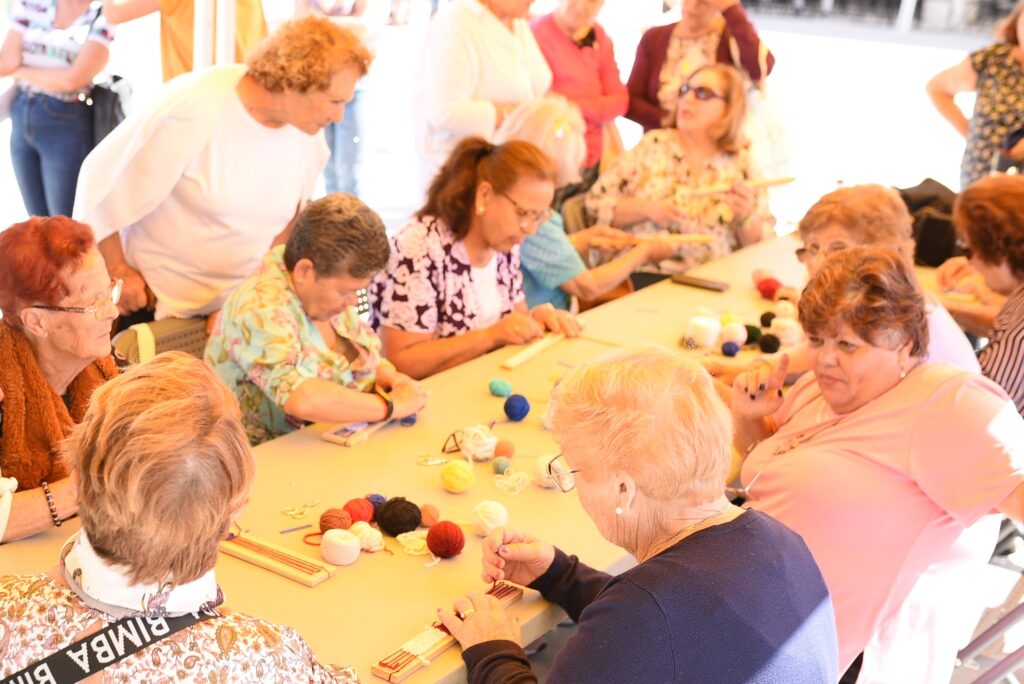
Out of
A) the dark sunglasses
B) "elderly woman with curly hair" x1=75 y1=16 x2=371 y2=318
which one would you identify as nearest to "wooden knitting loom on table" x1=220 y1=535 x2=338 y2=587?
"elderly woman with curly hair" x1=75 y1=16 x2=371 y2=318

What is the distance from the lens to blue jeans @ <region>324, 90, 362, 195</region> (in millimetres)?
5102

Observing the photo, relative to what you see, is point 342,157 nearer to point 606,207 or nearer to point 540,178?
point 606,207

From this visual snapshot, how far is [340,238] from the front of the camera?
2.52m

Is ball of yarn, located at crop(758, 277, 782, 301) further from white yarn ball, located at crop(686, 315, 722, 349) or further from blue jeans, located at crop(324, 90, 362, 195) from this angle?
blue jeans, located at crop(324, 90, 362, 195)

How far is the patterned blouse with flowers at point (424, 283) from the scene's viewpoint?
10.5 ft

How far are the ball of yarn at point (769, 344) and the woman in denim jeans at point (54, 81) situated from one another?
99.3 inches

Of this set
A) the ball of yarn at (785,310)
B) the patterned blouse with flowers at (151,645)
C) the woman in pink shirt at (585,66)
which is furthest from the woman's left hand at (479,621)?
the woman in pink shirt at (585,66)

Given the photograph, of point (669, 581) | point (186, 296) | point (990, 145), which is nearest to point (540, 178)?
point (186, 296)

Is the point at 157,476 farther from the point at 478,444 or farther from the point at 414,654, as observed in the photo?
the point at 478,444

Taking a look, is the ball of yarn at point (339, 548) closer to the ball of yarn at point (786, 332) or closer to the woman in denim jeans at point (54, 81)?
the ball of yarn at point (786, 332)

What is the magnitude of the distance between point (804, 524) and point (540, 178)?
1.36m

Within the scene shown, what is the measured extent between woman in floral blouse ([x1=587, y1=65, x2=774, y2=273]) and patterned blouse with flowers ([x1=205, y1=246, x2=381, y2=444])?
181 cm

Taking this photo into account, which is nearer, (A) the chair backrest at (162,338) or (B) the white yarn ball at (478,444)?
(B) the white yarn ball at (478,444)

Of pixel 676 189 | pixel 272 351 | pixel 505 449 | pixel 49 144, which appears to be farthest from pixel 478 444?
pixel 49 144
